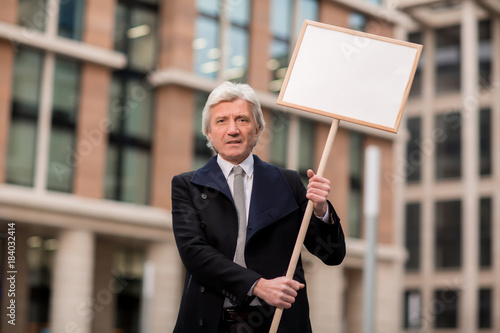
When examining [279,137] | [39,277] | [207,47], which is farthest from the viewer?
[279,137]

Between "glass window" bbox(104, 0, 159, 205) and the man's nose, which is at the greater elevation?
"glass window" bbox(104, 0, 159, 205)

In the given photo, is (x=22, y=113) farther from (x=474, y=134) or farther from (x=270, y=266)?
(x=474, y=134)

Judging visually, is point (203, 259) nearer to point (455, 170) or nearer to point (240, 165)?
point (240, 165)

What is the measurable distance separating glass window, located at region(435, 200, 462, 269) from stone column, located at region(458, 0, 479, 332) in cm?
53

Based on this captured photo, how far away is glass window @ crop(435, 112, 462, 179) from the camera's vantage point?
168 feet

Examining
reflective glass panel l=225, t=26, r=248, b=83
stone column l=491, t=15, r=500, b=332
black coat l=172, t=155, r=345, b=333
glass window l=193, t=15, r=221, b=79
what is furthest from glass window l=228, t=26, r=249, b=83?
black coat l=172, t=155, r=345, b=333

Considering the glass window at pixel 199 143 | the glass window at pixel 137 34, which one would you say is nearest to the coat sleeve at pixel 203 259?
the glass window at pixel 199 143

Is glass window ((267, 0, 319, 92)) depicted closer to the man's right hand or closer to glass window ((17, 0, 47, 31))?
glass window ((17, 0, 47, 31))

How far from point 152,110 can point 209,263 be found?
26.6 meters

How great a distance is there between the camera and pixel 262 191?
151 inches

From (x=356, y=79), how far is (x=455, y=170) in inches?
1925

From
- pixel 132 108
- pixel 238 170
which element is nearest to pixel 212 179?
pixel 238 170

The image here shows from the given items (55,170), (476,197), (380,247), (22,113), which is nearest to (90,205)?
(55,170)

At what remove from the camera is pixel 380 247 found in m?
35.8
